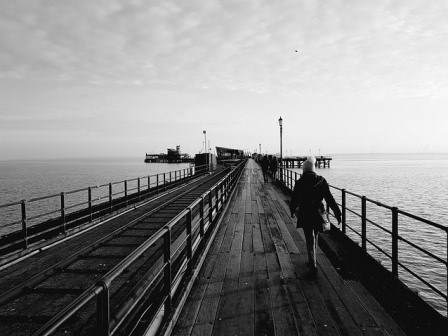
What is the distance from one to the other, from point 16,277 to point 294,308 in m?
5.16

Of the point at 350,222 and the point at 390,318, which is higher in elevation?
the point at 390,318

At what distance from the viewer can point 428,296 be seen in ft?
38.5

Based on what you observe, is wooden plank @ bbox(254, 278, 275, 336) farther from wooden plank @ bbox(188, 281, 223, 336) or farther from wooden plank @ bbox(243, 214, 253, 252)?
wooden plank @ bbox(243, 214, 253, 252)

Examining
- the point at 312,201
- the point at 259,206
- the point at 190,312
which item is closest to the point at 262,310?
the point at 190,312

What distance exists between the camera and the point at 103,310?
2.45 metres

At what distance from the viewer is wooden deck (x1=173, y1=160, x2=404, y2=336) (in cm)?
396

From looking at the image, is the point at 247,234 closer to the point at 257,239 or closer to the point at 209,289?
the point at 257,239

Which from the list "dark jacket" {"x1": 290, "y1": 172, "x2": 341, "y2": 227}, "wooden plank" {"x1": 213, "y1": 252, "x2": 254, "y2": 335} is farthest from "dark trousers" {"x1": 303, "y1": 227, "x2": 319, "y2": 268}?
"wooden plank" {"x1": 213, "y1": 252, "x2": 254, "y2": 335}

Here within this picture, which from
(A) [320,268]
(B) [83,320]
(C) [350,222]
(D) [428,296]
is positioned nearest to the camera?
(B) [83,320]

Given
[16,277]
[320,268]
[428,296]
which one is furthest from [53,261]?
[428,296]

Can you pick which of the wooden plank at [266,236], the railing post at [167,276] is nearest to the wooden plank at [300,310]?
the railing post at [167,276]

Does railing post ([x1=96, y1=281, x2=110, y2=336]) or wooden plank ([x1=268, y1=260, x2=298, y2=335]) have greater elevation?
railing post ([x1=96, y1=281, x2=110, y2=336])

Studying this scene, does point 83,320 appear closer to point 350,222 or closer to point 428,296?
point 428,296

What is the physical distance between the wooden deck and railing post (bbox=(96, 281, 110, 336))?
163 cm
